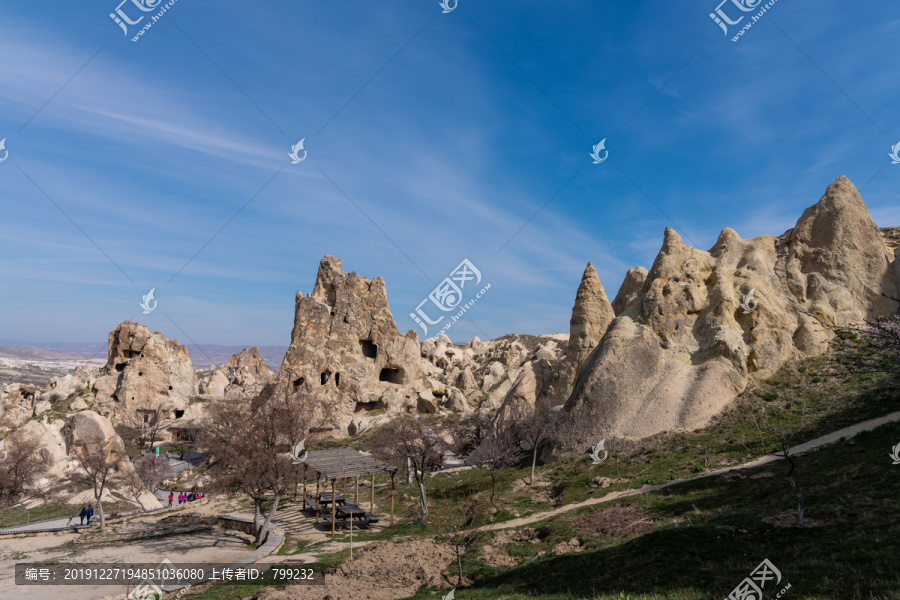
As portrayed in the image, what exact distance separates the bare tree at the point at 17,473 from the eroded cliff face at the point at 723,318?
3419 cm

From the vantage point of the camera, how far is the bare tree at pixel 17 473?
103ft

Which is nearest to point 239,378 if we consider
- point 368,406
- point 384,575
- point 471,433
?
point 368,406

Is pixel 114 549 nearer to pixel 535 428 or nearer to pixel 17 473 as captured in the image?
pixel 17 473

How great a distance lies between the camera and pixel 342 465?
2481 cm

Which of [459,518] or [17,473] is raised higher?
[17,473]

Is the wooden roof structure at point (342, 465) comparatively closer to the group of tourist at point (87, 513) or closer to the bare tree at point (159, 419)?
the group of tourist at point (87, 513)

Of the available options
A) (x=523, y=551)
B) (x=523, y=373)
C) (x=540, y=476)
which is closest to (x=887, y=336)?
(x=523, y=551)

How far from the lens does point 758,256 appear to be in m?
36.0

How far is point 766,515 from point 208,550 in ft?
70.0

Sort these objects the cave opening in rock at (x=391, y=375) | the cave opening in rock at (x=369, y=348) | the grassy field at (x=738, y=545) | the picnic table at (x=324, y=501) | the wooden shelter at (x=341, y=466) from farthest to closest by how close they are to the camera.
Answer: the cave opening in rock at (x=391, y=375) → the cave opening in rock at (x=369, y=348) → the picnic table at (x=324, y=501) → the wooden shelter at (x=341, y=466) → the grassy field at (x=738, y=545)

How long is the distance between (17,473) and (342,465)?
23638 millimetres

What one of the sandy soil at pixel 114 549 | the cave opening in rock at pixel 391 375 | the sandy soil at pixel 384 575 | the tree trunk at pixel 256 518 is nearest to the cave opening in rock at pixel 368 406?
the cave opening in rock at pixel 391 375

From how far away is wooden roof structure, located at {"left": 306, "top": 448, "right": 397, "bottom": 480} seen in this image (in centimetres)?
2330

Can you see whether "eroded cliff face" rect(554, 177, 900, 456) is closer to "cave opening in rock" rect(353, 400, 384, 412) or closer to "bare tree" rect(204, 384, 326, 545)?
"bare tree" rect(204, 384, 326, 545)
